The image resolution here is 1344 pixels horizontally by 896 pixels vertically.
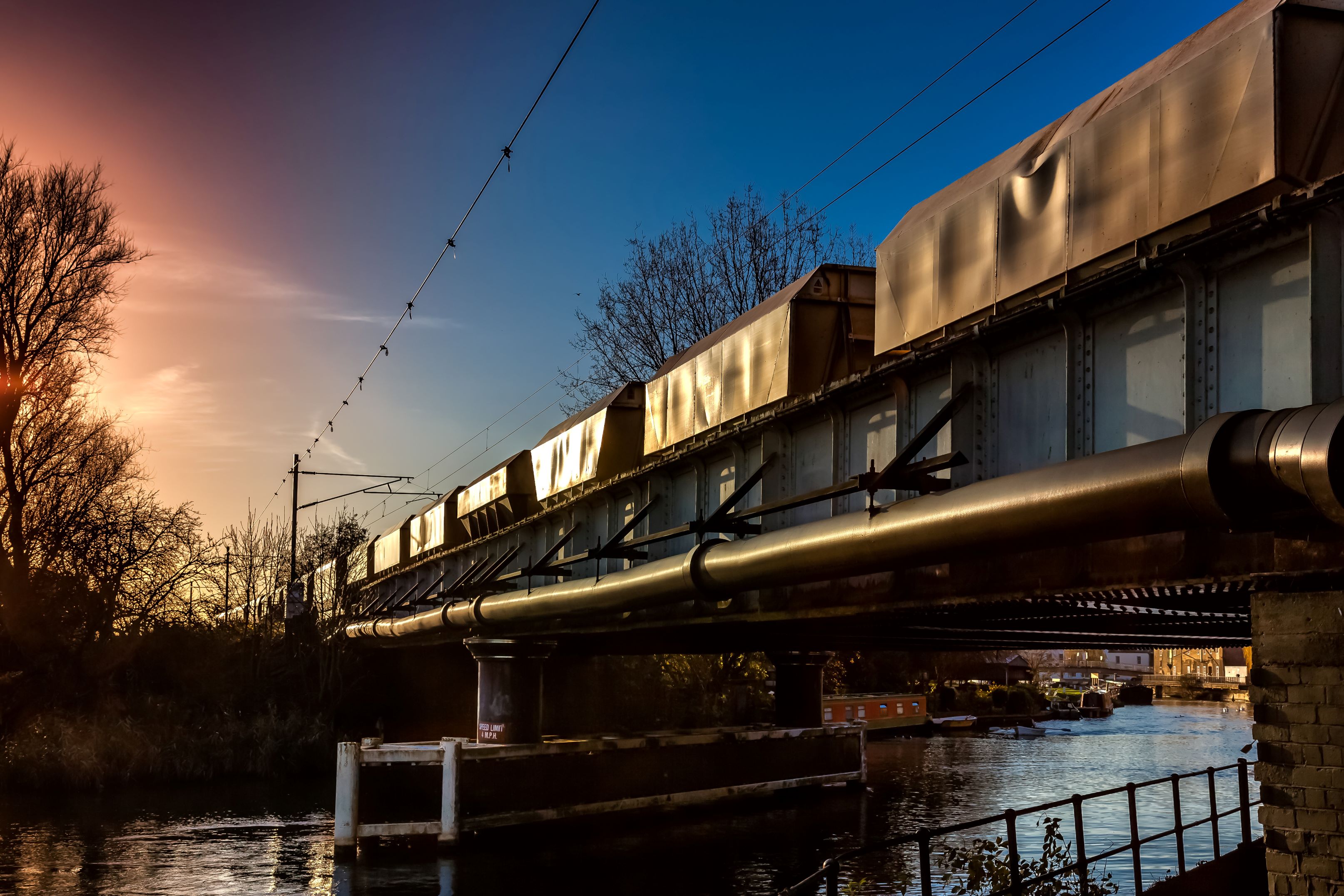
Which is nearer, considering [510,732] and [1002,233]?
[1002,233]

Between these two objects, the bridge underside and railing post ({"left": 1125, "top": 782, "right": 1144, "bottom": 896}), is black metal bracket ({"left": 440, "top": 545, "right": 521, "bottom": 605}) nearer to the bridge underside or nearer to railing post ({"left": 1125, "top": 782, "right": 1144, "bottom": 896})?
the bridge underside

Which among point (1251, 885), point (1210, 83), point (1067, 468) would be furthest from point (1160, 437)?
point (1251, 885)

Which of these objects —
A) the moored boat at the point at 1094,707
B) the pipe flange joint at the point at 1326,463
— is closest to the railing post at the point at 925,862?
the pipe flange joint at the point at 1326,463

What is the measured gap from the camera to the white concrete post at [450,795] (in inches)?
888

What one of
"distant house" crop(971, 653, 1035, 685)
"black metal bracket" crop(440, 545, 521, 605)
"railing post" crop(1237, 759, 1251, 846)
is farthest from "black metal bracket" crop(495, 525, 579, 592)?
"distant house" crop(971, 653, 1035, 685)

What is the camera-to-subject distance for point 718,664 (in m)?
45.6

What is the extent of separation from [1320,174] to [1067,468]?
7.92 ft

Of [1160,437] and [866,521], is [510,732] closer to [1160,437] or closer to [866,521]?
[866,521]

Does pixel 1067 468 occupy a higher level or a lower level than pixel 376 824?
higher

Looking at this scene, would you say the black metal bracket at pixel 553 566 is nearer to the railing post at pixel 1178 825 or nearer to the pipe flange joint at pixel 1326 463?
the railing post at pixel 1178 825

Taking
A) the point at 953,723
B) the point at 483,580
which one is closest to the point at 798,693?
the point at 483,580

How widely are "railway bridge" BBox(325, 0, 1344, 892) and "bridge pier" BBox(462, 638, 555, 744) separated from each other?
10142 millimetres

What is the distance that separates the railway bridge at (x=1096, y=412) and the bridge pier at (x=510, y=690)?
10.1 meters

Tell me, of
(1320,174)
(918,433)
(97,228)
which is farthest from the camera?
(97,228)
